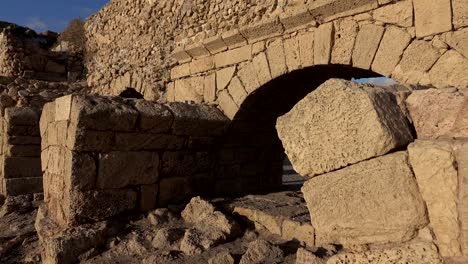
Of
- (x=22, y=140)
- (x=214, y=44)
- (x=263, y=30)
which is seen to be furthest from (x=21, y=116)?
(x=263, y=30)

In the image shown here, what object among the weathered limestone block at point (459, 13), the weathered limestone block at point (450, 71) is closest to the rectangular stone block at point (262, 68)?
the weathered limestone block at point (450, 71)

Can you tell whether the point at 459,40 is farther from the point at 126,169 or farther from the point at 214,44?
the point at 126,169

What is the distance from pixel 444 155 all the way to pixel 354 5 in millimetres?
2599

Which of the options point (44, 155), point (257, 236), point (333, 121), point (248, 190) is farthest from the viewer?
point (248, 190)

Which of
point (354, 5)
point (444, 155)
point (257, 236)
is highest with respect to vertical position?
point (354, 5)

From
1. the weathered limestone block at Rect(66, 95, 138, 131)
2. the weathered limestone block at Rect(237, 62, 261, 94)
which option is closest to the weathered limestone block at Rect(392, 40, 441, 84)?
the weathered limestone block at Rect(237, 62, 261, 94)

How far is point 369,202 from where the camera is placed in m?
1.69

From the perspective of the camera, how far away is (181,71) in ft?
18.8

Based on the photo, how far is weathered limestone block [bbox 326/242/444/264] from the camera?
4.87 ft

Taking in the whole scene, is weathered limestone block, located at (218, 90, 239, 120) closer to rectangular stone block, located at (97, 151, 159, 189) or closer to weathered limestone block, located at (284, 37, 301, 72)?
weathered limestone block, located at (284, 37, 301, 72)

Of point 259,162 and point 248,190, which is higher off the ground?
point 259,162

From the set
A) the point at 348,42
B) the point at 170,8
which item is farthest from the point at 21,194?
the point at 348,42

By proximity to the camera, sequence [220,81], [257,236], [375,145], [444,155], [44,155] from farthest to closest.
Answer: [220,81], [44,155], [257,236], [375,145], [444,155]

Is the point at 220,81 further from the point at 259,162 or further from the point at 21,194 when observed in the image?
the point at 21,194
